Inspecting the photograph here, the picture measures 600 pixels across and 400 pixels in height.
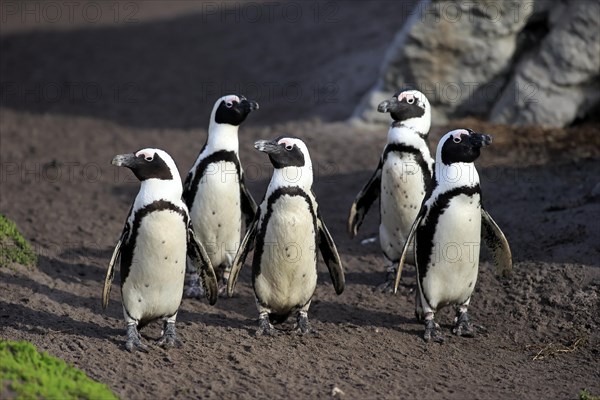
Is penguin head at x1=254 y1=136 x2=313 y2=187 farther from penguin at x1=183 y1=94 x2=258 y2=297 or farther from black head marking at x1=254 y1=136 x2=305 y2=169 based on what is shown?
penguin at x1=183 y1=94 x2=258 y2=297

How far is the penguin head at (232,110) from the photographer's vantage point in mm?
7352

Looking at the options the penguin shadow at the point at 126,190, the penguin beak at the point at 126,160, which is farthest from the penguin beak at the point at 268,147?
the penguin shadow at the point at 126,190

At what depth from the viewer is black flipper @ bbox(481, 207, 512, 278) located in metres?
6.70

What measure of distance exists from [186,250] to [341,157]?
181 inches

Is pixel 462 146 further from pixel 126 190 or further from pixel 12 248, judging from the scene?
pixel 126 190

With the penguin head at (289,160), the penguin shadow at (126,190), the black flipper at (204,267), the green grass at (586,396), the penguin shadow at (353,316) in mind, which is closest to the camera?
the green grass at (586,396)

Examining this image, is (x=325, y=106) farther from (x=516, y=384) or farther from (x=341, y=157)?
(x=516, y=384)

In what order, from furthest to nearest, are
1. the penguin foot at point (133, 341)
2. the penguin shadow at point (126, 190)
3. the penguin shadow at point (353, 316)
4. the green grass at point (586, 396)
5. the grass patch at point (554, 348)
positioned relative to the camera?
the penguin shadow at point (126, 190) → the penguin shadow at point (353, 316) → the grass patch at point (554, 348) → the penguin foot at point (133, 341) → the green grass at point (586, 396)

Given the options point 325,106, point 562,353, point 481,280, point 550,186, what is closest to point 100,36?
point 325,106

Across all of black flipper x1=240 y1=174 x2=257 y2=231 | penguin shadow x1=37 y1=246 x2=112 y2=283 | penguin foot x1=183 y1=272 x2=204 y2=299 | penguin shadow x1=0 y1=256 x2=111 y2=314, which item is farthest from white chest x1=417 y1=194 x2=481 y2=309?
penguin shadow x1=37 y1=246 x2=112 y2=283

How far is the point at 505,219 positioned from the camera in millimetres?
8523

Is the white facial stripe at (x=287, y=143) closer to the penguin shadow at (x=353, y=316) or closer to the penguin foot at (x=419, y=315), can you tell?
the penguin shadow at (x=353, y=316)

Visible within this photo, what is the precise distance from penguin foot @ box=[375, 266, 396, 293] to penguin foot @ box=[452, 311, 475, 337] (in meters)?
0.89

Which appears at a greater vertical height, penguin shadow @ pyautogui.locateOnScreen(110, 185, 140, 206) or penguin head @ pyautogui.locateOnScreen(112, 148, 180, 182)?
penguin head @ pyautogui.locateOnScreen(112, 148, 180, 182)
